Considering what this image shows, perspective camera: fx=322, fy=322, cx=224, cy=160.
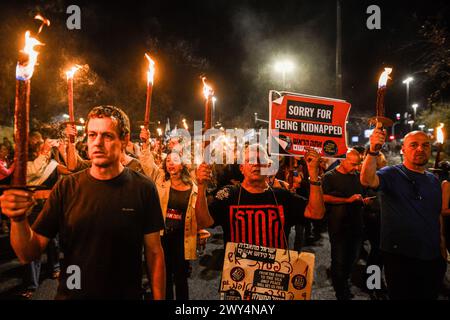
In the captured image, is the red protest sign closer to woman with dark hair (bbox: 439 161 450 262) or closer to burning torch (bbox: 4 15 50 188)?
woman with dark hair (bbox: 439 161 450 262)

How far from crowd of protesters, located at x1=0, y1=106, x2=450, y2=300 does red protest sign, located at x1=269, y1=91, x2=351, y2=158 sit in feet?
1.16

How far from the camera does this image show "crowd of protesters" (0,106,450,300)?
2.37 m

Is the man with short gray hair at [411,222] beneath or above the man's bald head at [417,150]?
beneath

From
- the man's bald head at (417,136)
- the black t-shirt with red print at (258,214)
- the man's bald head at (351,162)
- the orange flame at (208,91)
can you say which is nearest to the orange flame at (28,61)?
the orange flame at (208,91)

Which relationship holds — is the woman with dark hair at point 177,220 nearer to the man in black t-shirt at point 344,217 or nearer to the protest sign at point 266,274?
the protest sign at point 266,274

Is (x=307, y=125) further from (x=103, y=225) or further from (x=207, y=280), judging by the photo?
(x=207, y=280)

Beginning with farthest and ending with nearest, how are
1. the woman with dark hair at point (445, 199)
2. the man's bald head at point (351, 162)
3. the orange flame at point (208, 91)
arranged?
the man's bald head at point (351, 162) → the woman with dark hair at point (445, 199) → the orange flame at point (208, 91)

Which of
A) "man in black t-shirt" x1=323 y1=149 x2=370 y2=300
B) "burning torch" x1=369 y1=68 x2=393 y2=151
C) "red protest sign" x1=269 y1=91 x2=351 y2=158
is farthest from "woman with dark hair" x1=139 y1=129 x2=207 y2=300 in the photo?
"burning torch" x1=369 y1=68 x2=393 y2=151

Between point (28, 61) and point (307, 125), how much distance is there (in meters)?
3.27

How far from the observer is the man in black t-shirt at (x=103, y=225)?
234 centimetres

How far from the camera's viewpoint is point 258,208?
11.0 ft

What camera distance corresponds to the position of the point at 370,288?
505 centimetres


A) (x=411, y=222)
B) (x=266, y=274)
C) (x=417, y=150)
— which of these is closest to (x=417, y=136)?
(x=417, y=150)

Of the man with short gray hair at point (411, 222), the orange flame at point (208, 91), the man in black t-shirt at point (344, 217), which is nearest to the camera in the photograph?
the orange flame at point (208, 91)
